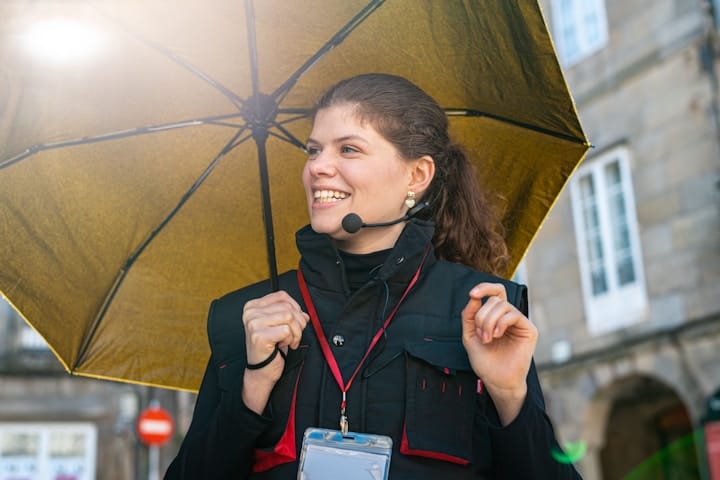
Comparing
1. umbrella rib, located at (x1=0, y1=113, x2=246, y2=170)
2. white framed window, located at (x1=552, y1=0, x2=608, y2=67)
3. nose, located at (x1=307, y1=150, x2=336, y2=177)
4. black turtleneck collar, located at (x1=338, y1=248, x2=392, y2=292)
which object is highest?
white framed window, located at (x1=552, y1=0, x2=608, y2=67)

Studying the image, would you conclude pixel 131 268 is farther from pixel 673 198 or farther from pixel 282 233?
pixel 673 198

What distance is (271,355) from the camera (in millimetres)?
2307

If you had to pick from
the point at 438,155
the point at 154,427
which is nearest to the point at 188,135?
the point at 438,155

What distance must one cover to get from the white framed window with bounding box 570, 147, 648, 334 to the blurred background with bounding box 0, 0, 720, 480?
2cm

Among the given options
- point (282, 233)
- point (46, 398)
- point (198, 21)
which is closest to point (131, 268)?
point (282, 233)

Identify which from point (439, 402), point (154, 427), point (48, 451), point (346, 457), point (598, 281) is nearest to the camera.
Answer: point (346, 457)

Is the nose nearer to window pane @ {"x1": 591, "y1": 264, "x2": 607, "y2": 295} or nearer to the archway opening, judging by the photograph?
window pane @ {"x1": 591, "y1": 264, "x2": 607, "y2": 295}

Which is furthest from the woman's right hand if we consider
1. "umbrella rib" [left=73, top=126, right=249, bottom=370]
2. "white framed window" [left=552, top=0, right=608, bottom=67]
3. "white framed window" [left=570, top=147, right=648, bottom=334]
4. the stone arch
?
"white framed window" [left=552, top=0, right=608, bottom=67]

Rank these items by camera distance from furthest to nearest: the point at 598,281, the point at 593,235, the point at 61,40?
the point at 593,235 → the point at 598,281 → the point at 61,40

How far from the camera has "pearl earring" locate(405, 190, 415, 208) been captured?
2.64 meters

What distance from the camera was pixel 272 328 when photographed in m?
2.28

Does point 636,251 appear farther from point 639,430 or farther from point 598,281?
point 639,430

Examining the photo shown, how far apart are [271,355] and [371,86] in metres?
0.79

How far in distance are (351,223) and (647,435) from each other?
13.1 m
